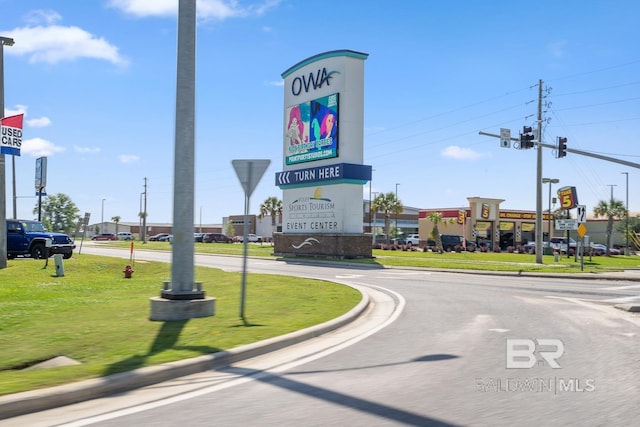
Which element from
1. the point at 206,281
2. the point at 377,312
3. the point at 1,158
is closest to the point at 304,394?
the point at 377,312

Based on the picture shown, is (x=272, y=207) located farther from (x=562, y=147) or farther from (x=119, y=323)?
(x=119, y=323)

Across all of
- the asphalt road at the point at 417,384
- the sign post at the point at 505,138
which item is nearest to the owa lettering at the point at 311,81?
the sign post at the point at 505,138

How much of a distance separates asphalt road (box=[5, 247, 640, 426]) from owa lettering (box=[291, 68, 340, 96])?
1237 inches

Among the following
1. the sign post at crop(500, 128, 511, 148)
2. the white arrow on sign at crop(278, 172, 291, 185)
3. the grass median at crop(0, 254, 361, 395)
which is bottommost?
the grass median at crop(0, 254, 361, 395)

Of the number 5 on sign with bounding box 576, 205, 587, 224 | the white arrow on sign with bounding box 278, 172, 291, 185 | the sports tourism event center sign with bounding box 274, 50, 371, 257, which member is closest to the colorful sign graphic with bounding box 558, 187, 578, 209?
the number 5 on sign with bounding box 576, 205, 587, 224

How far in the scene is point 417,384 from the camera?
614cm

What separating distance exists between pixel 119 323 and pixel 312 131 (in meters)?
32.6

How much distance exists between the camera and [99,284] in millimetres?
18438

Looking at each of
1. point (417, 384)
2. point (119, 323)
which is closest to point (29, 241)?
point (119, 323)

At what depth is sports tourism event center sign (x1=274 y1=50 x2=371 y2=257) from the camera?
38.7 meters

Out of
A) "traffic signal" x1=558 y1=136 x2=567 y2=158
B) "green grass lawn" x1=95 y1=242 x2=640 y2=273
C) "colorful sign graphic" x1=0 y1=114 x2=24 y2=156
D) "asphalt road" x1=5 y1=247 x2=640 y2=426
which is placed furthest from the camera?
"green grass lawn" x1=95 y1=242 x2=640 y2=273

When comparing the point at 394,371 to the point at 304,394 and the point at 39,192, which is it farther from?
the point at 39,192

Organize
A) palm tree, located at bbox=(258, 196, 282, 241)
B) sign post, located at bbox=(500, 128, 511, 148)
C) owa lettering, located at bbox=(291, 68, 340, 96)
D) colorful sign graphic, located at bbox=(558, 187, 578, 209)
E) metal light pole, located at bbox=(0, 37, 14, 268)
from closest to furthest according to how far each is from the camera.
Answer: metal light pole, located at bbox=(0, 37, 14, 268), sign post, located at bbox=(500, 128, 511, 148), owa lettering, located at bbox=(291, 68, 340, 96), colorful sign graphic, located at bbox=(558, 187, 578, 209), palm tree, located at bbox=(258, 196, 282, 241)

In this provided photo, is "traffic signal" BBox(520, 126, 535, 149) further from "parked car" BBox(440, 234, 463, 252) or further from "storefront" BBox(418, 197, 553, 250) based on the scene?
"storefront" BBox(418, 197, 553, 250)
